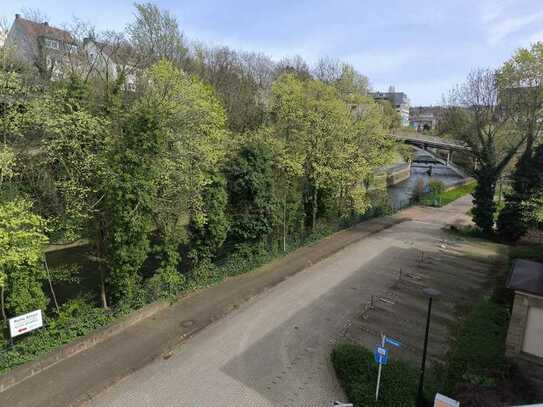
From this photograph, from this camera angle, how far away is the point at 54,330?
33.6 feet

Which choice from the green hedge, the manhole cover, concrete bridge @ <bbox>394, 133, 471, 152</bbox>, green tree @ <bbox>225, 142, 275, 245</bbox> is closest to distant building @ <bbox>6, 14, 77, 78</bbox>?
green tree @ <bbox>225, 142, 275, 245</bbox>

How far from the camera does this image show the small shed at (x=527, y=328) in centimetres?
964

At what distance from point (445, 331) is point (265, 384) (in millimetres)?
6664

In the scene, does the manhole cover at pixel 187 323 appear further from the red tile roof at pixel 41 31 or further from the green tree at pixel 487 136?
the green tree at pixel 487 136

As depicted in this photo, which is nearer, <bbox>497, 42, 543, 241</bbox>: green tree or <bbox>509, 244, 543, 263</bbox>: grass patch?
<bbox>509, 244, 543, 263</bbox>: grass patch

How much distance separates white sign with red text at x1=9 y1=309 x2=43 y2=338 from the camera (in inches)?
361

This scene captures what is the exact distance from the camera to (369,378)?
884cm

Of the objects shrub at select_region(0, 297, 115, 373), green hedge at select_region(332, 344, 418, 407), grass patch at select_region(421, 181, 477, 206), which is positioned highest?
shrub at select_region(0, 297, 115, 373)

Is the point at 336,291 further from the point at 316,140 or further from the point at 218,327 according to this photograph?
the point at 316,140

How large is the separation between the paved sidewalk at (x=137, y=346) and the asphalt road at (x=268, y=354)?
30cm

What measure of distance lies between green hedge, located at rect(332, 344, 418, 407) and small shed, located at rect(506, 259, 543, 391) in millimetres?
3124

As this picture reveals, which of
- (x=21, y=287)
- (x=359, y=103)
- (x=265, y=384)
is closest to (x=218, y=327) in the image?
(x=265, y=384)

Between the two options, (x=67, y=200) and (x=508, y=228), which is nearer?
(x=67, y=200)

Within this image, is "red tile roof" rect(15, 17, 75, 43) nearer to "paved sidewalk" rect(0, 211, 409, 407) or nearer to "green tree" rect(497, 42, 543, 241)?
"paved sidewalk" rect(0, 211, 409, 407)
